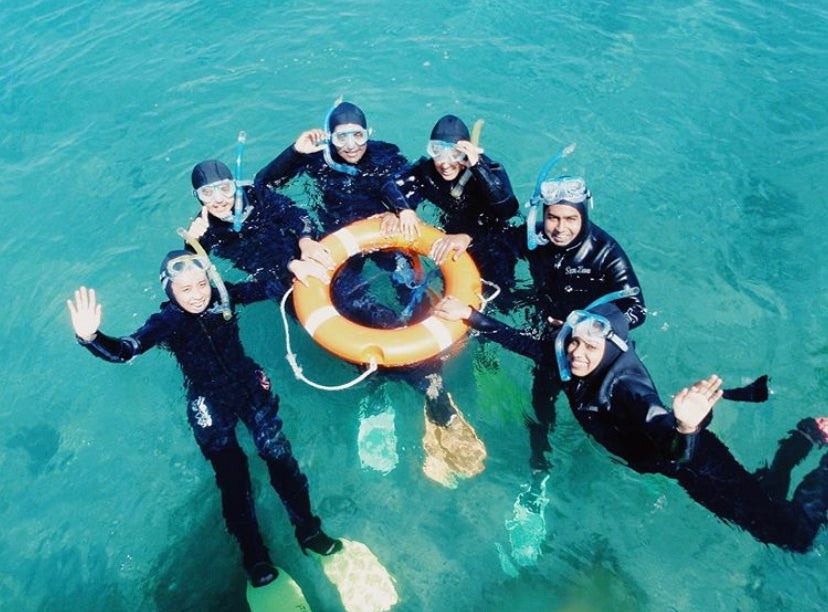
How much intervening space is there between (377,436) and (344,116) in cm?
238

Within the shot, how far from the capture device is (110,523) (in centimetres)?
391

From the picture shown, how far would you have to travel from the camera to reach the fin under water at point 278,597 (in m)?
3.29

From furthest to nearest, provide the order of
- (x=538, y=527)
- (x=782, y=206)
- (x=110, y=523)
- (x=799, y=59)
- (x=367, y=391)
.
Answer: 1. (x=799, y=59)
2. (x=782, y=206)
3. (x=367, y=391)
4. (x=110, y=523)
5. (x=538, y=527)

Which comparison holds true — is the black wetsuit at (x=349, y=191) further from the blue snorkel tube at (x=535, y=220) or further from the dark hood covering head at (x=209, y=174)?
the blue snorkel tube at (x=535, y=220)

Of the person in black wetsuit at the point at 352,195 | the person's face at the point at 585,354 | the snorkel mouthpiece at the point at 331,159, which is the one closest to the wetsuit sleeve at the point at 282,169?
the person in black wetsuit at the point at 352,195

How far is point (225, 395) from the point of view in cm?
373

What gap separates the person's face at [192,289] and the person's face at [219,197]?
0.80 metres

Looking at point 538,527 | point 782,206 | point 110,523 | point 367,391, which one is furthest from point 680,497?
point 110,523

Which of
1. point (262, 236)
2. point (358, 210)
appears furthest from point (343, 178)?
point (262, 236)

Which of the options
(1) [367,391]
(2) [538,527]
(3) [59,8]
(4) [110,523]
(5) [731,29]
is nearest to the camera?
(2) [538,527]

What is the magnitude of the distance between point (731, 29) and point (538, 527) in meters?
6.77

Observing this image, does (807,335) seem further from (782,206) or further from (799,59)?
(799,59)

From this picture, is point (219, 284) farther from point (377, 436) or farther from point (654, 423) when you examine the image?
point (654, 423)

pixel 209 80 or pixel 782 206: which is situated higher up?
pixel 209 80
